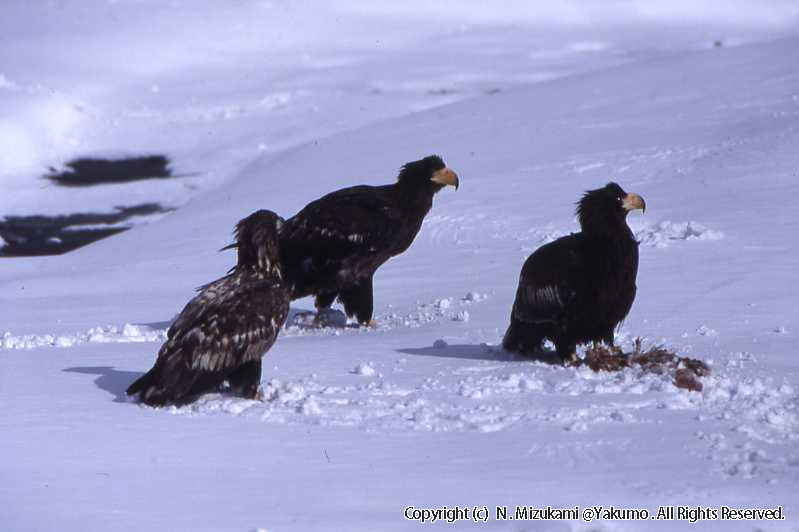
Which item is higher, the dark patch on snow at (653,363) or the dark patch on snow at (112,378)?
the dark patch on snow at (653,363)

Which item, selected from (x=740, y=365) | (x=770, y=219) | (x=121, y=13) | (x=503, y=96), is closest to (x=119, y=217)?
(x=503, y=96)

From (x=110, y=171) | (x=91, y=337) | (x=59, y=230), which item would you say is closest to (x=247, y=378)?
(x=91, y=337)

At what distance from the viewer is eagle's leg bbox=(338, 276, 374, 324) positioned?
10922 millimetres

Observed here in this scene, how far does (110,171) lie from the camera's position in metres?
22.4

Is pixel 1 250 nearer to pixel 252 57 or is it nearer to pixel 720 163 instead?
pixel 720 163

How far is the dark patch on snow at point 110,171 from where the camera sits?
21719 millimetres

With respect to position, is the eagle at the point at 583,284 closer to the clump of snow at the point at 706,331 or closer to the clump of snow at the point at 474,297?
the clump of snow at the point at 706,331

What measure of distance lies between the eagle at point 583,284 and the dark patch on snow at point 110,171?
13530 millimetres

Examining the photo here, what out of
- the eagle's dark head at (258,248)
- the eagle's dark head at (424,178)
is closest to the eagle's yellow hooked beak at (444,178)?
the eagle's dark head at (424,178)

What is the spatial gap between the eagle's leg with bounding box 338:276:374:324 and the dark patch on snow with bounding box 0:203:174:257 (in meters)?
7.53

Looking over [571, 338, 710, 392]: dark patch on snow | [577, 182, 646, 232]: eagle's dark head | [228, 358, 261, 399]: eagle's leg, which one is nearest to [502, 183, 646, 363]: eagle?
[577, 182, 646, 232]: eagle's dark head

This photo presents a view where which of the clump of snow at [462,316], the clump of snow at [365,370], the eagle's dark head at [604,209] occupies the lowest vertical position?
the clump of snow at [365,370]

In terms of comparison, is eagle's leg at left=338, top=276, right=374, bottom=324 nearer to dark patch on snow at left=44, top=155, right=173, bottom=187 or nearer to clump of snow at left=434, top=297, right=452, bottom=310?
clump of snow at left=434, top=297, right=452, bottom=310

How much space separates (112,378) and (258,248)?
1.17 meters
